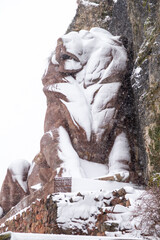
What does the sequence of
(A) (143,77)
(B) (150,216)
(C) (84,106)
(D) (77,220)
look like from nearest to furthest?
(B) (150,216) → (D) (77,220) → (A) (143,77) → (C) (84,106)

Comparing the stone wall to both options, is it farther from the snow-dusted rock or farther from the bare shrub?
the snow-dusted rock

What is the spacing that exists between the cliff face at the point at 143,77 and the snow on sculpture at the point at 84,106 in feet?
1.05

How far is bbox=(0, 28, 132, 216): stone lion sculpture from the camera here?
8.09 metres

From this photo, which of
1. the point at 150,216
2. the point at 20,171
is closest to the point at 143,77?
the point at 20,171

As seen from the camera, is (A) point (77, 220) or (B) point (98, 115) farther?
(B) point (98, 115)

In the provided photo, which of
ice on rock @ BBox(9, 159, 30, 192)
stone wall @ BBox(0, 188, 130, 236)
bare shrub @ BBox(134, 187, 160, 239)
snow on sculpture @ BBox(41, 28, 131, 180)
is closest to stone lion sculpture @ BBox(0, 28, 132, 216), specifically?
snow on sculpture @ BBox(41, 28, 131, 180)

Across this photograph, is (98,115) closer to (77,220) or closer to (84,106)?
(84,106)

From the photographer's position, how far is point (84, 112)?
8.54m

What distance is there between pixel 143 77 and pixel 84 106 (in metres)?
1.60

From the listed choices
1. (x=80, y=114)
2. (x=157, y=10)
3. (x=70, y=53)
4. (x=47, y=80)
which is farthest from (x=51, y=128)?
(x=157, y=10)

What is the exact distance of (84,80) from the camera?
9109mm

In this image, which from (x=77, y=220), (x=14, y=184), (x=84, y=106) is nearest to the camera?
(x=77, y=220)

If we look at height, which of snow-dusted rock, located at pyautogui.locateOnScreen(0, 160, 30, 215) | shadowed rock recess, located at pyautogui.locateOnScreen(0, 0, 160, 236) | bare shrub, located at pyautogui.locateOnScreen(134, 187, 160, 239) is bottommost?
snow-dusted rock, located at pyautogui.locateOnScreen(0, 160, 30, 215)

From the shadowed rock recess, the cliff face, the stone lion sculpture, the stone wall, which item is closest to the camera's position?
the stone wall
